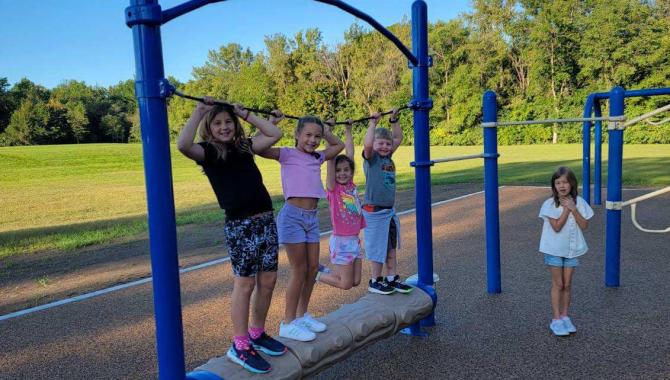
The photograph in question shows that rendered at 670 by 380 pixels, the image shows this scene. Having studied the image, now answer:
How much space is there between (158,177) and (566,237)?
2788mm

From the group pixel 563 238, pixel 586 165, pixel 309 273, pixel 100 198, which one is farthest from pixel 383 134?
pixel 100 198

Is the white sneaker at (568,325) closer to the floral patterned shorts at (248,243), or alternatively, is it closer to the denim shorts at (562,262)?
the denim shorts at (562,262)

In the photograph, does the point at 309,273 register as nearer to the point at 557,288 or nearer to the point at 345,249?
the point at 345,249

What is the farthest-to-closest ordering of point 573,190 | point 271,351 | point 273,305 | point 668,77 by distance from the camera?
point 668,77
point 273,305
point 573,190
point 271,351

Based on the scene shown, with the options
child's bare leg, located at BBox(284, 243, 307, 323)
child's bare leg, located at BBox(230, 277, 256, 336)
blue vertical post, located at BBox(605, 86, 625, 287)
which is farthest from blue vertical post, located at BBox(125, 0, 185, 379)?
blue vertical post, located at BBox(605, 86, 625, 287)

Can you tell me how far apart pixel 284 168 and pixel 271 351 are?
1091mm

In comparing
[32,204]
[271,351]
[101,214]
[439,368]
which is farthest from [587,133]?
[32,204]

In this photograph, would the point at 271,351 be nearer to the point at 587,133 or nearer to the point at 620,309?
the point at 620,309

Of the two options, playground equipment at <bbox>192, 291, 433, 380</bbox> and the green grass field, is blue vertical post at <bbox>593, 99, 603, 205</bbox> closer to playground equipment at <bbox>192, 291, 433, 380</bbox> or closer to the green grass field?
the green grass field

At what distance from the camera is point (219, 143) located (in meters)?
2.66

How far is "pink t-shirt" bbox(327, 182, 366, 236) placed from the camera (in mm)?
3654

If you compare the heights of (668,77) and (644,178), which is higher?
(668,77)

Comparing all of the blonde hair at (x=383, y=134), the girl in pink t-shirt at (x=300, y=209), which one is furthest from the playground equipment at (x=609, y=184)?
the girl in pink t-shirt at (x=300, y=209)

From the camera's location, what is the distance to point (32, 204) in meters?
13.7
